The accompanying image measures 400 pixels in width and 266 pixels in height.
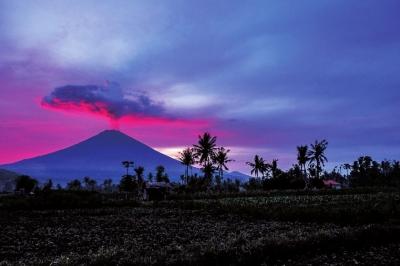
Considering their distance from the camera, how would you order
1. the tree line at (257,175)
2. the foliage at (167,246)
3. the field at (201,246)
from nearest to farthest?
the foliage at (167,246) < the field at (201,246) < the tree line at (257,175)

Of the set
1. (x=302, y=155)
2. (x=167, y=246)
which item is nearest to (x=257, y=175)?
A: (x=302, y=155)

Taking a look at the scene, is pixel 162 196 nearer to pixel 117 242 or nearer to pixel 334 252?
pixel 117 242

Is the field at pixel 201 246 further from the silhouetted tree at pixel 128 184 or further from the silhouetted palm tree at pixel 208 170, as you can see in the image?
the silhouetted tree at pixel 128 184

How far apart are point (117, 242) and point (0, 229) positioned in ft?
35.7

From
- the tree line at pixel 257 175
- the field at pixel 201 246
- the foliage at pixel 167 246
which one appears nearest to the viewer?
the foliage at pixel 167 246

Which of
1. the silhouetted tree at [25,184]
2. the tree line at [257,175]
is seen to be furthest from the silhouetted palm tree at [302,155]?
the silhouetted tree at [25,184]

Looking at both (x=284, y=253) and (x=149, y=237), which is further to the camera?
(x=149, y=237)

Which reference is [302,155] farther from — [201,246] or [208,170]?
[201,246]

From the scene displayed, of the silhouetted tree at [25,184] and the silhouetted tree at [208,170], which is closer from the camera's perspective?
the silhouetted tree at [208,170]

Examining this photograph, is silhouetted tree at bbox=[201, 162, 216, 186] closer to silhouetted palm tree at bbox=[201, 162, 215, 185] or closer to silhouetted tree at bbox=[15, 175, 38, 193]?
silhouetted palm tree at bbox=[201, 162, 215, 185]

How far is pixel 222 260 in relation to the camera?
39.7 feet

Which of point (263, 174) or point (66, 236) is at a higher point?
point (263, 174)

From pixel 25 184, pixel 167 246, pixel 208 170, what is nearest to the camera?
pixel 167 246

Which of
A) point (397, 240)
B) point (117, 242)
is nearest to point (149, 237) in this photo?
point (117, 242)
